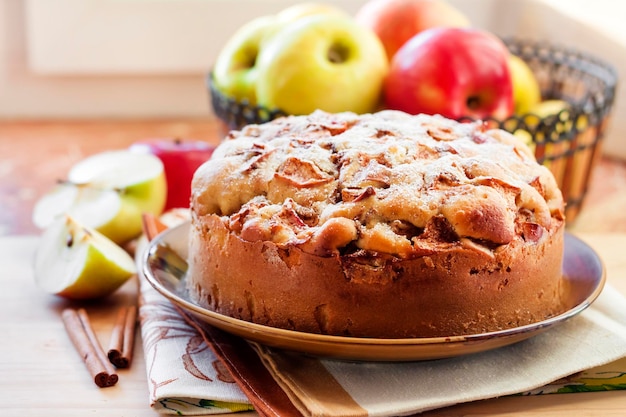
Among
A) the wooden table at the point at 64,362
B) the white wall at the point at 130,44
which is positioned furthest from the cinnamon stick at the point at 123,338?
the white wall at the point at 130,44

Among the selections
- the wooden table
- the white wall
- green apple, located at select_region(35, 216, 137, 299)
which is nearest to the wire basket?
the wooden table

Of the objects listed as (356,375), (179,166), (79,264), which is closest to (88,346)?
(79,264)

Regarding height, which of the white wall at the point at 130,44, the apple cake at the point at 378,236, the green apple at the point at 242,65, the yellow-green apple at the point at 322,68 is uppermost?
the apple cake at the point at 378,236

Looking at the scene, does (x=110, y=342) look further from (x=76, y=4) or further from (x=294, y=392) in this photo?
(x=76, y=4)

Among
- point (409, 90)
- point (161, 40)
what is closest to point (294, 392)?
point (409, 90)

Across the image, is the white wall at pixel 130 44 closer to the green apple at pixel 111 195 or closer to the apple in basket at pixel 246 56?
the apple in basket at pixel 246 56

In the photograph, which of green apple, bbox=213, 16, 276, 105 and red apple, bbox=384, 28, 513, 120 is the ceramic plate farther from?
green apple, bbox=213, 16, 276, 105

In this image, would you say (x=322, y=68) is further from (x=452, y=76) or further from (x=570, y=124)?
(x=570, y=124)
